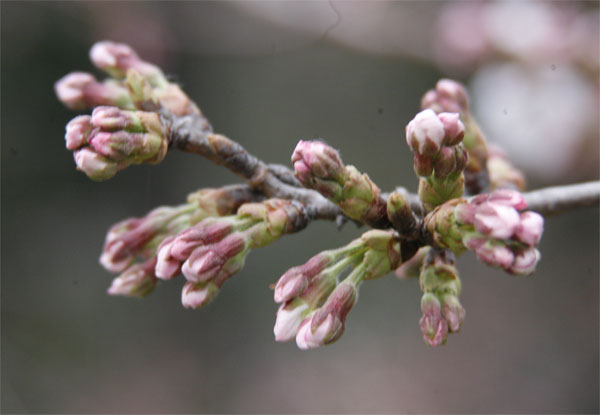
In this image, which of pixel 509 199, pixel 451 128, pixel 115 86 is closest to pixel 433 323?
pixel 509 199

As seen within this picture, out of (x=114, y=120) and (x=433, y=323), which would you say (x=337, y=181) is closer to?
(x=433, y=323)

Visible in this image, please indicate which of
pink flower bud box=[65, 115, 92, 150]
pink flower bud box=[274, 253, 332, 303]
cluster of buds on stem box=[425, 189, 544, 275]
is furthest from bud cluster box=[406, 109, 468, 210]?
pink flower bud box=[65, 115, 92, 150]

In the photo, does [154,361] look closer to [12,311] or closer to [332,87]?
[12,311]

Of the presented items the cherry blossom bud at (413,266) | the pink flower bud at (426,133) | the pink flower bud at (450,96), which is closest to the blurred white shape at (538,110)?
the pink flower bud at (450,96)

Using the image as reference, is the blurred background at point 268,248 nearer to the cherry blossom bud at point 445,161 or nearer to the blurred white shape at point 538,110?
the blurred white shape at point 538,110

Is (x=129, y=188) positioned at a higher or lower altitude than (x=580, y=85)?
lower

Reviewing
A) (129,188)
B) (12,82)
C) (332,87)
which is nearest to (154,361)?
(129,188)
